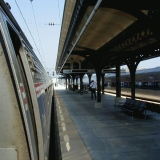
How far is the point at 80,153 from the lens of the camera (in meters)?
5.23

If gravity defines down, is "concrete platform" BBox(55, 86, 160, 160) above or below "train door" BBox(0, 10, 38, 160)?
below

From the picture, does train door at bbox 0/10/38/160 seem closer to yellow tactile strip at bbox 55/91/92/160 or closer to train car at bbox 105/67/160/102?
yellow tactile strip at bbox 55/91/92/160

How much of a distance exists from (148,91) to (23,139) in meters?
18.6

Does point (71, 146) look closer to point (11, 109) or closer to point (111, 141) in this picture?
point (111, 141)

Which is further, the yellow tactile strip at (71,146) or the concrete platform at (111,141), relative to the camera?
the concrete platform at (111,141)

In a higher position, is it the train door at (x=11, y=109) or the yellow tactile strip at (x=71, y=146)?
the train door at (x=11, y=109)

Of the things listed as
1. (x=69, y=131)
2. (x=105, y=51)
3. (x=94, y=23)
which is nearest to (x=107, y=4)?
(x=94, y=23)

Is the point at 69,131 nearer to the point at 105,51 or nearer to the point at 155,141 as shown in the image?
the point at 155,141

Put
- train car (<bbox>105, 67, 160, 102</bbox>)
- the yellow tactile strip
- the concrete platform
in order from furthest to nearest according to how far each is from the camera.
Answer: train car (<bbox>105, 67, 160, 102</bbox>) → the concrete platform → the yellow tactile strip

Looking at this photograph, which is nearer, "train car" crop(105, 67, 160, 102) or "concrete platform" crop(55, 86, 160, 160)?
"concrete platform" crop(55, 86, 160, 160)

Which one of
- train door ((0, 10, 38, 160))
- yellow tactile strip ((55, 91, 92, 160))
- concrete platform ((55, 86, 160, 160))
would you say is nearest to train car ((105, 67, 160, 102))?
concrete platform ((55, 86, 160, 160))

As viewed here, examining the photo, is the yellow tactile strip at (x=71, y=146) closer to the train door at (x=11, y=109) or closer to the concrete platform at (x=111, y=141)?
the concrete platform at (x=111, y=141)

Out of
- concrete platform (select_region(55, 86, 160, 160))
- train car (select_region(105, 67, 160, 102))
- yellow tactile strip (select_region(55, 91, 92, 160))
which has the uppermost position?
train car (select_region(105, 67, 160, 102))

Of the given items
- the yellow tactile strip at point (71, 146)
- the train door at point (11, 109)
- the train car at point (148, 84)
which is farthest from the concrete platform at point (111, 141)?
the train car at point (148, 84)
